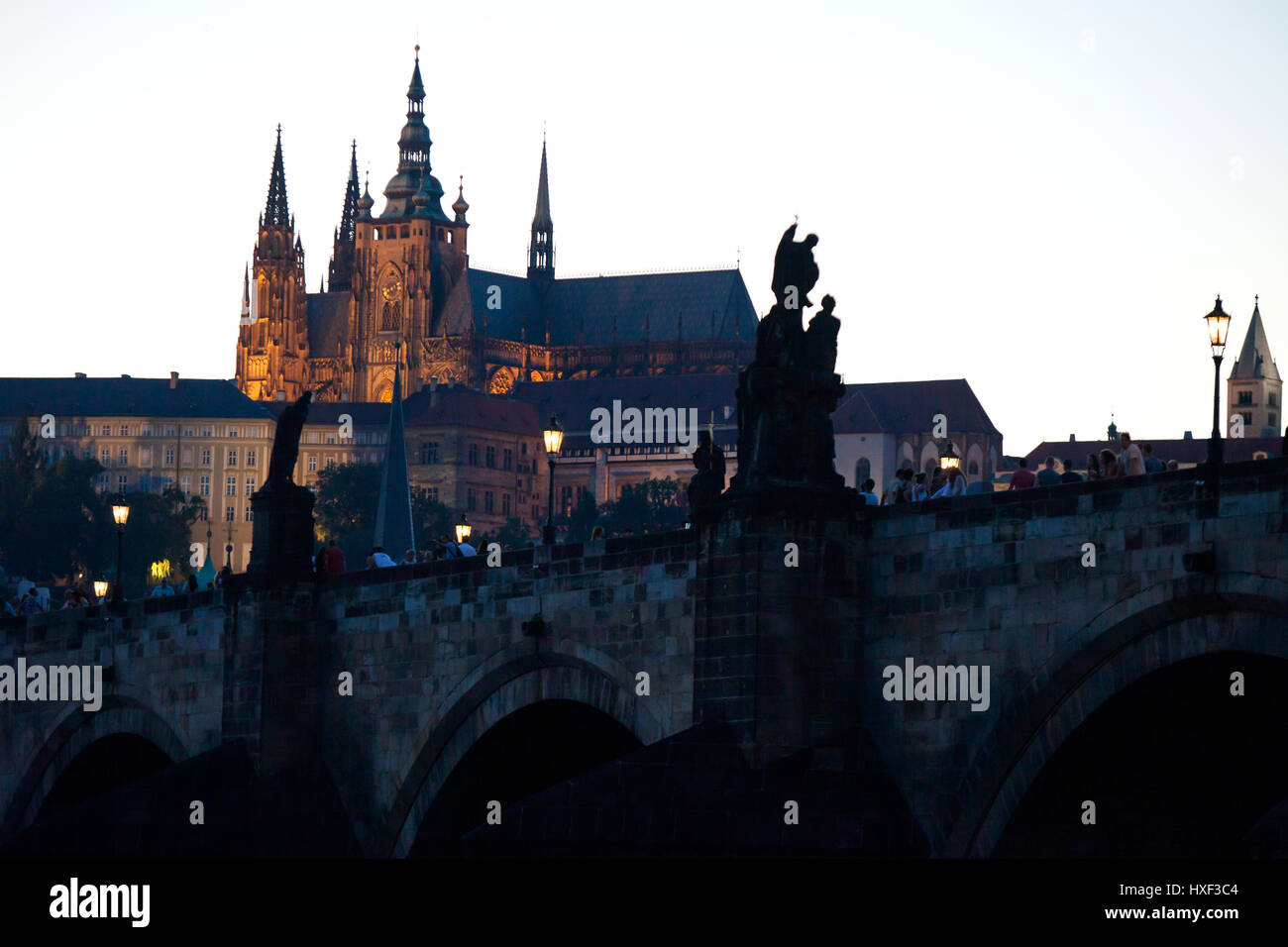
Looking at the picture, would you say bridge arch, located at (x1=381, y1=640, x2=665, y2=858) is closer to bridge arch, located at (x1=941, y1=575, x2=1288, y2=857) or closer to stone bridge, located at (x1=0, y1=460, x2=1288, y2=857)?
stone bridge, located at (x1=0, y1=460, x2=1288, y2=857)

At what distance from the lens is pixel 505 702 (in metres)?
35.7

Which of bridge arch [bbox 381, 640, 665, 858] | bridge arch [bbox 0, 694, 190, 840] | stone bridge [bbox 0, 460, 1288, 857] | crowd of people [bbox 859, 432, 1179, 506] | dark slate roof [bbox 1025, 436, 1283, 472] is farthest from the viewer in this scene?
dark slate roof [bbox 1025, 436, 1283, 472]

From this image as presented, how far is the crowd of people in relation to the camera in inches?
1076

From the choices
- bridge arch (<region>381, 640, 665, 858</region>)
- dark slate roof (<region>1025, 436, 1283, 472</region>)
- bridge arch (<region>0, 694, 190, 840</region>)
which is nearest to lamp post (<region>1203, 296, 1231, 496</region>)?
bridge arch (<region>381, 640, 665, 858</region>)

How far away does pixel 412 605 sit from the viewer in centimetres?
3794

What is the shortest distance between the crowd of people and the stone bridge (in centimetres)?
103

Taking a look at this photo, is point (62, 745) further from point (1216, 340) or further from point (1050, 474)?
point (1216, 340)

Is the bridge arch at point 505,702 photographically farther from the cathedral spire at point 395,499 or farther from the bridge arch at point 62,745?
the cathedral spire at point 395,499

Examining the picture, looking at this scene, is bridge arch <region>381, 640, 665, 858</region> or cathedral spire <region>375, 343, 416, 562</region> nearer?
bridge arch <region>381, 640, 665, 858</region>

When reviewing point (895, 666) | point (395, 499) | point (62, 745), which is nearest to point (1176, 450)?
point (395, 499)

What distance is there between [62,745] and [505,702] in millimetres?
17997
